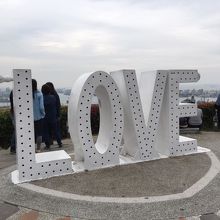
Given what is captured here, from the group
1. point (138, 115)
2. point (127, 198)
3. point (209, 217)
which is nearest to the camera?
point (209, 217)

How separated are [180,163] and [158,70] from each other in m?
1.93

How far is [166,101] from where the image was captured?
25.2 feet

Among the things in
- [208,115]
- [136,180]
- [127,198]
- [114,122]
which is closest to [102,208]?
[127,198]

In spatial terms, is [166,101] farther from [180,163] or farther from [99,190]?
[99,190]

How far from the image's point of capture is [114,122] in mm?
6957

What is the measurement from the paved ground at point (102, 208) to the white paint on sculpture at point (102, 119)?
1.58 meters

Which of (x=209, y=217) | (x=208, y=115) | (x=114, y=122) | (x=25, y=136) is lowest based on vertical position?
(x=209, y=217)

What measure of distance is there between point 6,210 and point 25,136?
1571 mm

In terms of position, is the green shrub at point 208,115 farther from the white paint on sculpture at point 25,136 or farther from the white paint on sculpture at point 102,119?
the white paint on sculpture at point 25,136

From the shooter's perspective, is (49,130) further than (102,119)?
Yes

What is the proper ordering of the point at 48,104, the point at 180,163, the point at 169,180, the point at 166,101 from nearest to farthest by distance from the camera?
the point at 169,180 < the point at 180,163 < the point at 166,101 < the point at 48,104

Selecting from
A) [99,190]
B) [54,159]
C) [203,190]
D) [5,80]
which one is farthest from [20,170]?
[5,80]

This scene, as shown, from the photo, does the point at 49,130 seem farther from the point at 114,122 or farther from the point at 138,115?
the point at 138,115

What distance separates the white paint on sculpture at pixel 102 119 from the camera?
21.7ft
